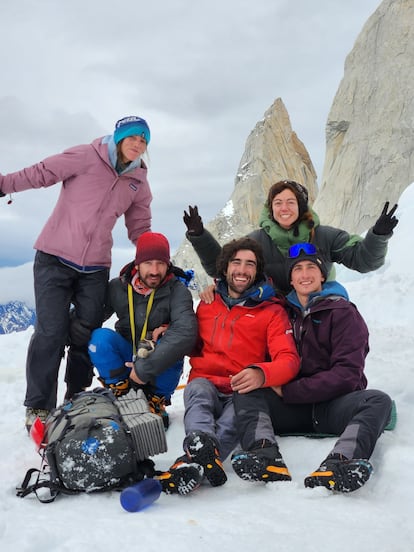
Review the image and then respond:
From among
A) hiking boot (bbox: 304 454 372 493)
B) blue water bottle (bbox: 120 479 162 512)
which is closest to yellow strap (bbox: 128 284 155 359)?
blue water bottle (bbox: 120 479 162 512)

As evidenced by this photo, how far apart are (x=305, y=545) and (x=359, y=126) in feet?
73.6

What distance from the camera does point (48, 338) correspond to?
4105 millimetres

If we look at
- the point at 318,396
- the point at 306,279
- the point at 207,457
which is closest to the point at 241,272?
the point at 306,279

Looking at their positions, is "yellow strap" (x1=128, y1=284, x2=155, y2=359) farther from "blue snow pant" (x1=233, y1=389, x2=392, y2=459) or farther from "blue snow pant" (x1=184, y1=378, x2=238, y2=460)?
"blue snow pant" (x1=233, y1=389, x2=392, y2=459)

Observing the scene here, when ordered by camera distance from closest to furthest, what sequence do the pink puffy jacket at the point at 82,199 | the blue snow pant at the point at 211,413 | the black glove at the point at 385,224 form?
the blue snow pant at the point at 211,413 < the black glove at the point at 385,224 < the pink puffy jacket at the point at 82,199

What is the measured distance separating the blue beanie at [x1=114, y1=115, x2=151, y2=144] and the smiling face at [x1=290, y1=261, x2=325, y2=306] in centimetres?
176

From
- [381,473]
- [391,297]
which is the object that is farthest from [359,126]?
[381,473]

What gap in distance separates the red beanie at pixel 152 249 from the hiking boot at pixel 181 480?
73.2 inches

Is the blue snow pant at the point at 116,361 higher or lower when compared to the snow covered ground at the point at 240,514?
higher

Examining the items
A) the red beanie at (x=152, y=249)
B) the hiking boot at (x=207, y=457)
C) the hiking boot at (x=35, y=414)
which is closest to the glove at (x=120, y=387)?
the hiking boot at (x=35, y=414)

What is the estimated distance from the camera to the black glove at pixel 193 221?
4266 millimetres

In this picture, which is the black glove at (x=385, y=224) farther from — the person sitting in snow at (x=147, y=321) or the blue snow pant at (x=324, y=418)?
the person sitting in snow at (x=147, y=321)

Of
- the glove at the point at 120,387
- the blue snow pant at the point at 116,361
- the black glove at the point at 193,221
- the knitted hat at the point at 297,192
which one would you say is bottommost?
the glove at the point at 120,387

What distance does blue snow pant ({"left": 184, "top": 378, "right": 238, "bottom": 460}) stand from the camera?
3.14 meters
